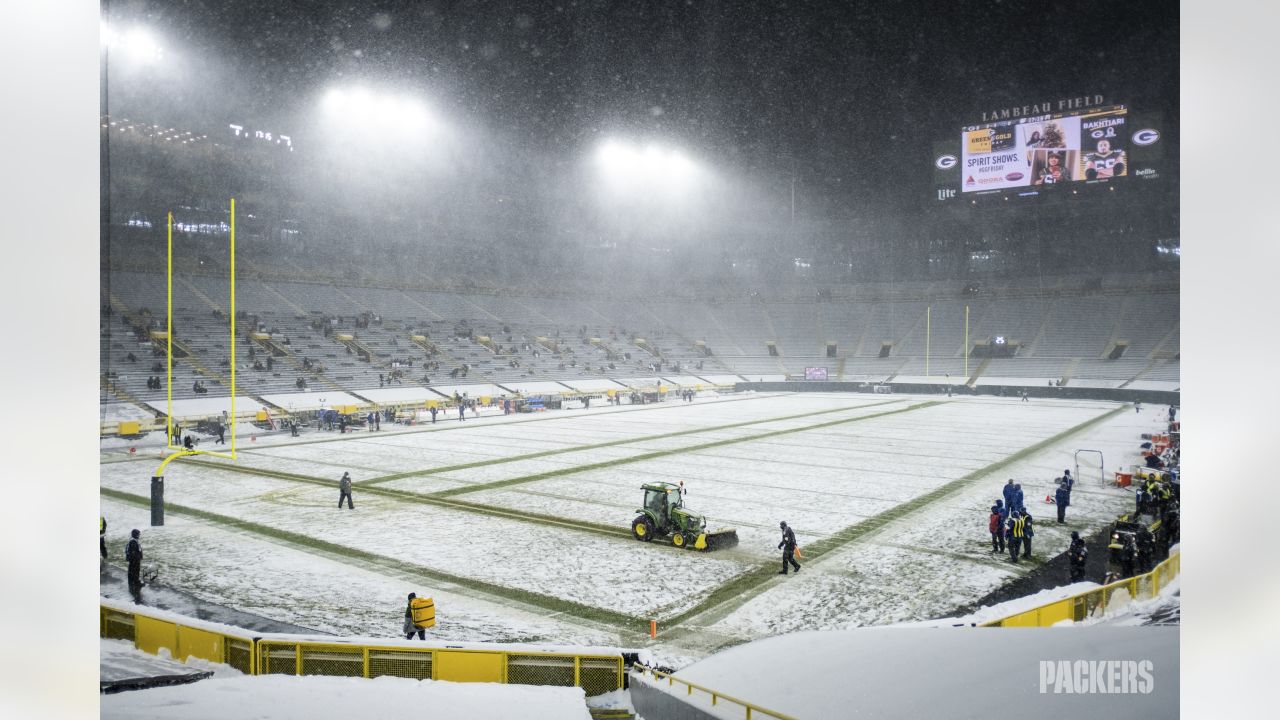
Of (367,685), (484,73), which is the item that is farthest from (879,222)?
(367,685)

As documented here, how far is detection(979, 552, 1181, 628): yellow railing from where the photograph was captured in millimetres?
5727

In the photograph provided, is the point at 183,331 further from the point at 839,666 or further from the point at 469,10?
the point at 839,666

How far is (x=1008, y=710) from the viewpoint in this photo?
4.35m

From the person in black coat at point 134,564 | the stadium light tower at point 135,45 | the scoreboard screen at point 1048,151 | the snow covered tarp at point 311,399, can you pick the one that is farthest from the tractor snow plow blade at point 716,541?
the stadium light tower at point 135,45

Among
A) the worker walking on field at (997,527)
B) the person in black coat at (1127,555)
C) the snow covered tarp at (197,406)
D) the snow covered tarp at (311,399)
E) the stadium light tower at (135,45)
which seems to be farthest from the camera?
the snow covered tarp at (311,399)

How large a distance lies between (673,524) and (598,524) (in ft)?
4.42

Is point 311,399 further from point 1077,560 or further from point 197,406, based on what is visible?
point 1077,560

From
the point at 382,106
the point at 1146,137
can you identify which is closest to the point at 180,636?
the point at 382,106

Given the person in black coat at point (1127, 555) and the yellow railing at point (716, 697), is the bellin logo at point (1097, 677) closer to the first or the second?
the yellow railing at point (716, 697)

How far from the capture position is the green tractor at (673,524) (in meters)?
8.20

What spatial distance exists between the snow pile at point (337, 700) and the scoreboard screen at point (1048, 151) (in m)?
14.6

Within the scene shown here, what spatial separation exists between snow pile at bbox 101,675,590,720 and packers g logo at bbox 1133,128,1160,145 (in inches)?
641

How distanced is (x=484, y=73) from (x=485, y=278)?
389 inches

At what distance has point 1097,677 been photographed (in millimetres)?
4723
